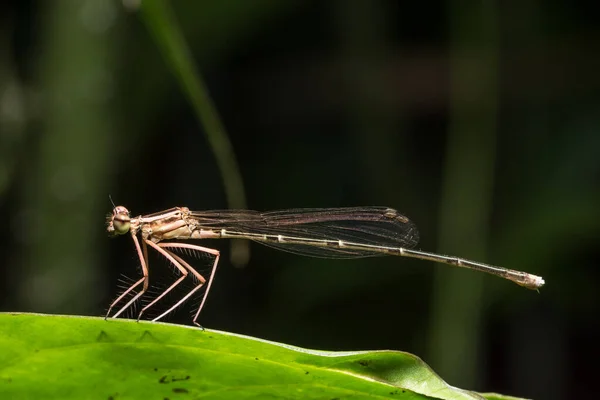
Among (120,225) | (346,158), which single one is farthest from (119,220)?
(346,158)

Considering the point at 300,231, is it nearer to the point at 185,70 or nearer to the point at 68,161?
the point at 68,161

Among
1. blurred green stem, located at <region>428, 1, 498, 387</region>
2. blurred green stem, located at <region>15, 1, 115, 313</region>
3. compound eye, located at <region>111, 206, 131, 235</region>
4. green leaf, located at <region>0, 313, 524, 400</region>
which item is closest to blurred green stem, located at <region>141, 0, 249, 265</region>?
compound eye, located at <region>111, 206, 131, 235</region>

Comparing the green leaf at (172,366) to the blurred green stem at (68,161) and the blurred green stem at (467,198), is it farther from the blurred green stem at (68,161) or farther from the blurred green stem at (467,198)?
the blurred green stem at (467,198)

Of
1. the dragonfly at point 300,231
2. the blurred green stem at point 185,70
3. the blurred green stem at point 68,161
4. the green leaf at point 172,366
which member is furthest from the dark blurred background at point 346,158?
the green leaf at point 172,366

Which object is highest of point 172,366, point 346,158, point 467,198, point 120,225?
point 346,158

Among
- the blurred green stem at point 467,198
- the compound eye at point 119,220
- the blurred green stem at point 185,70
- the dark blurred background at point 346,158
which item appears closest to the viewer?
the blurred green stem at point 185,70

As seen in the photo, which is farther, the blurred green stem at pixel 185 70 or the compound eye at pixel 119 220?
the compound eye at pixel 119 220

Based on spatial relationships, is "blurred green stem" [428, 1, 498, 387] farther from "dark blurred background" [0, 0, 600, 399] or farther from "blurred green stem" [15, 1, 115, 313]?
"blurred green stem" [15, 1, 115, 313]
